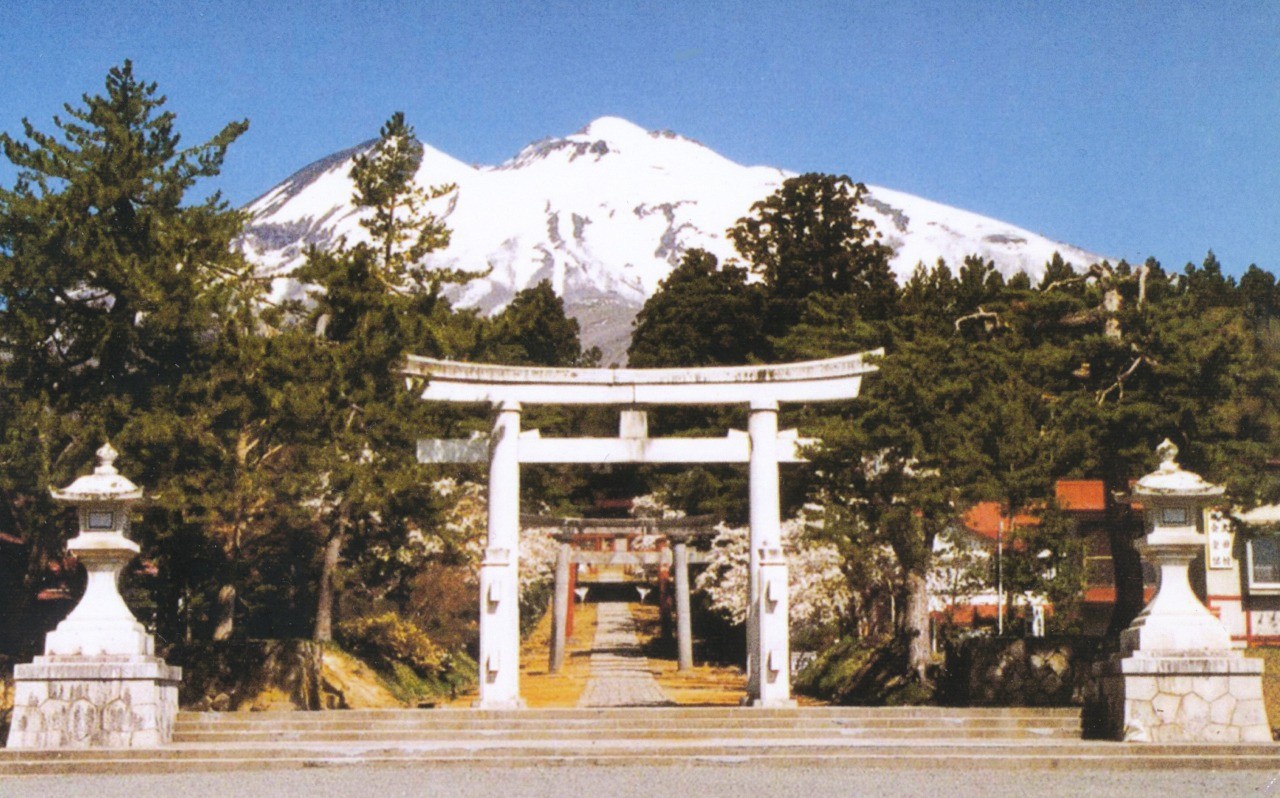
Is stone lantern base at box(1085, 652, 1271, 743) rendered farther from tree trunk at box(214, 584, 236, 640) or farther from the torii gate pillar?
tree trunk at box(214, 584, 236, 640)

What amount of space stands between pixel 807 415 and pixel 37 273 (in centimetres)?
1149

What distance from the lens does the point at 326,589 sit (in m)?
24.5

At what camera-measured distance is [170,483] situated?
2042 centimetres

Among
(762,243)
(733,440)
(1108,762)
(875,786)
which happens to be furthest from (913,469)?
(762,243)

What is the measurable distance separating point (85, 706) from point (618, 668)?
20205 mm

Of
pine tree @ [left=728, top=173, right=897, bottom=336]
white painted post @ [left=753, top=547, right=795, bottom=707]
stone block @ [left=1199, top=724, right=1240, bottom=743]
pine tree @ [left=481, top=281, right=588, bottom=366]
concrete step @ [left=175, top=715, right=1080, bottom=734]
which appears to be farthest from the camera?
pine tree @ [left=481, top=281, right=588, bottom=366]

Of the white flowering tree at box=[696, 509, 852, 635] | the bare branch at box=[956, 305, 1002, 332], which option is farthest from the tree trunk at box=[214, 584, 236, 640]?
the bare branch at box=[956, 305, 1002, 332]

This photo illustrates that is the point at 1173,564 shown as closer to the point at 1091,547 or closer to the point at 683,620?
the point at 683,620

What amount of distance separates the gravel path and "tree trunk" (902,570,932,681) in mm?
3573

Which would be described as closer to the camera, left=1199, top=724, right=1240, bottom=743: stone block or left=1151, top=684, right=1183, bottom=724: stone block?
left=1199, top=724, right=1240, bottom=743: stone block

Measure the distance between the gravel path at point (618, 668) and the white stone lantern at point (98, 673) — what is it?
859cm

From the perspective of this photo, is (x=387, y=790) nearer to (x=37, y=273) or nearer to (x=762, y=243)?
(x=37, y=273)

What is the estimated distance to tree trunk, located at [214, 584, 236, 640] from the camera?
23.2 m

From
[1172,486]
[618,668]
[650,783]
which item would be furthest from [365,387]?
[618,668]
